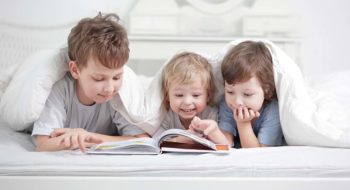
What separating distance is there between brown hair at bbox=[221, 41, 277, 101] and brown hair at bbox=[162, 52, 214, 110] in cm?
5

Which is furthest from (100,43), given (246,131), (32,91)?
(246,131)

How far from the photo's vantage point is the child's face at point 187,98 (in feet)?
4.94

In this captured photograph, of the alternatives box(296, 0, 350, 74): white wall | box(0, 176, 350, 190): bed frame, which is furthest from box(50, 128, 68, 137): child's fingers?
box(296, 0, 350, 74): white wall

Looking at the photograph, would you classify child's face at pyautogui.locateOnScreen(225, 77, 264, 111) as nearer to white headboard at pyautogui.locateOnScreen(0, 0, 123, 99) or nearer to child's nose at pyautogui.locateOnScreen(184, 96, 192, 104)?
child's nose at pyautogui.locateOnScreen(184, 96, 192, 104)

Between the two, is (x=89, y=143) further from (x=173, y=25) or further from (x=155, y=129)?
(x=173, y=25)

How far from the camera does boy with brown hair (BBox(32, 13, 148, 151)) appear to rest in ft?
4.50

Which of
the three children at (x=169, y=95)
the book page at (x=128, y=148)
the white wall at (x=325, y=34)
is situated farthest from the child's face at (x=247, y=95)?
the white wall at (x=325, y=34)

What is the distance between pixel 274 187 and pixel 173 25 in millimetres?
1863

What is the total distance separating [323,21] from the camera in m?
3.16

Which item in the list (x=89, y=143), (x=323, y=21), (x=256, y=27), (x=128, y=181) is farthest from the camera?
(x=323, y=21)

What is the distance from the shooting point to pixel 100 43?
1391 mm

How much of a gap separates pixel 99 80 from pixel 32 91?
0.19 meters

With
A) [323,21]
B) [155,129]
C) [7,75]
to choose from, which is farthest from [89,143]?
[323,21]

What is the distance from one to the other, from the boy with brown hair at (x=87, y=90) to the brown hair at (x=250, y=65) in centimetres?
32
